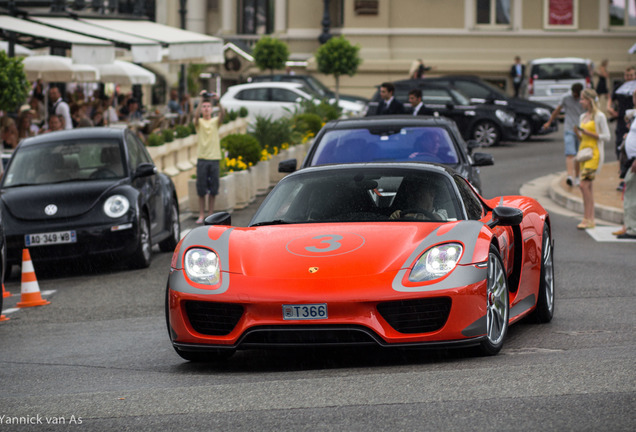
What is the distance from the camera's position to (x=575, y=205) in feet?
61.6

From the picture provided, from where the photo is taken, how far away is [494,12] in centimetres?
5275

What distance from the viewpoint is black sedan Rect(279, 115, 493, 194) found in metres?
12.8

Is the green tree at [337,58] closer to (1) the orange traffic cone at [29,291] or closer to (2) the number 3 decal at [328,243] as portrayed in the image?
(1) the orange traffic cone at [29,291]

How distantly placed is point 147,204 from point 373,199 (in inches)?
259

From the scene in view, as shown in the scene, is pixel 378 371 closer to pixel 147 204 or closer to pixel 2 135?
pixel 147 204

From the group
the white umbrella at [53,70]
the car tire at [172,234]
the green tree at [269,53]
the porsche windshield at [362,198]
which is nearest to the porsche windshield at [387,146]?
the car tire at [172,234]

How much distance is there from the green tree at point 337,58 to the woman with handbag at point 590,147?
29.6 meters

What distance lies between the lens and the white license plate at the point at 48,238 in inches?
525

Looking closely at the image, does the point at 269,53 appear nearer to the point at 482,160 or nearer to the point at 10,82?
the point at 10,82

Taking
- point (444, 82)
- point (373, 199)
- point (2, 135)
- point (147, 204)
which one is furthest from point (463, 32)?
point (373, 199)

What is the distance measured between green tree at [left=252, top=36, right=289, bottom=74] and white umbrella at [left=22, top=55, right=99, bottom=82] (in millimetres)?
20244

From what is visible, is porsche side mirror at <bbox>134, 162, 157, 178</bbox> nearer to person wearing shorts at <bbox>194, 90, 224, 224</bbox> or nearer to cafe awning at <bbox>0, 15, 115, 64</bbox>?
person wearing shorts at <bbox>194, 90, 224, 224</bbox>

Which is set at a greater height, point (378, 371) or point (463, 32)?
point (463, 32)

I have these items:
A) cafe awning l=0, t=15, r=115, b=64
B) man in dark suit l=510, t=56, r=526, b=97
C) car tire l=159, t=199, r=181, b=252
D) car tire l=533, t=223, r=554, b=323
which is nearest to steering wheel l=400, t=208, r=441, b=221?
car tire l=533, t=223, r=554, b=323
